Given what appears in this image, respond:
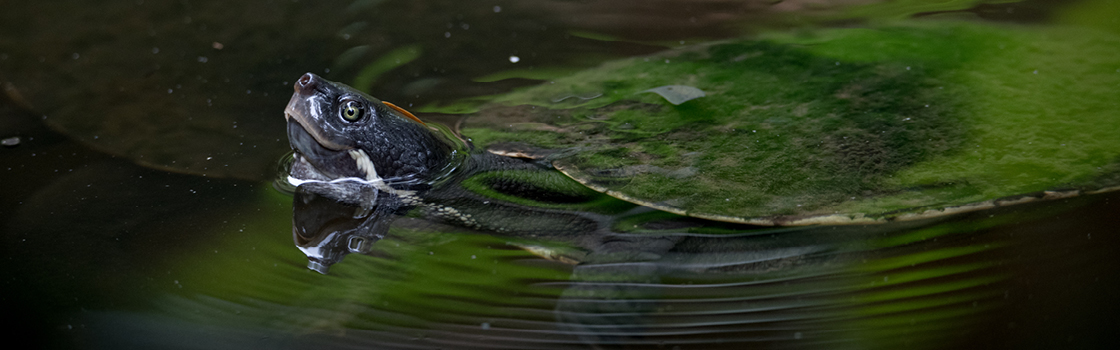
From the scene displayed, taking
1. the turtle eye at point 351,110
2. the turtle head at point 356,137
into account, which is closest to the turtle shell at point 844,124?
the turtle head at point 356,137

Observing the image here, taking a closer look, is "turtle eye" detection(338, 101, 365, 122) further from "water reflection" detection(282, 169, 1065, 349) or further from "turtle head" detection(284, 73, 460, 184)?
"water reflection" detection(282, 169, 1065, 349)

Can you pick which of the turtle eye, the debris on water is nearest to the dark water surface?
the turtle eye

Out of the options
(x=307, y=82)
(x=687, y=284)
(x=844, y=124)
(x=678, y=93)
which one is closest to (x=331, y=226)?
(x=307, y=82)

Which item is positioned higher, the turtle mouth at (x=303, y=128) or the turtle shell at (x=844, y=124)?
the turtle shell at (x=844, y=124)

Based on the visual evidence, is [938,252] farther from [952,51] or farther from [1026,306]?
[952,51]

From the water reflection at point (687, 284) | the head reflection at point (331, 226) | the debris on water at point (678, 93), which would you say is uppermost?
the debris on water at point (678, 93)

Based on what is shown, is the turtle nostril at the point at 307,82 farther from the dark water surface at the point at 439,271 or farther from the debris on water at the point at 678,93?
the debris on water at the point at 678,93

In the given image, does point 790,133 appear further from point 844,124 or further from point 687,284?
point 687,284
